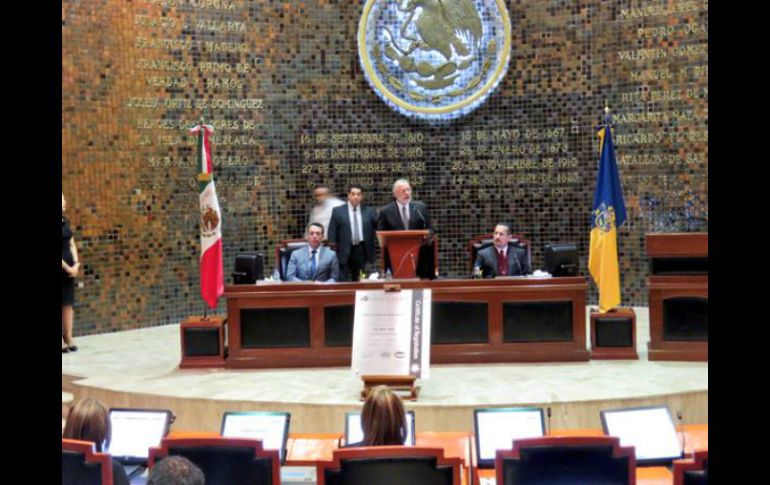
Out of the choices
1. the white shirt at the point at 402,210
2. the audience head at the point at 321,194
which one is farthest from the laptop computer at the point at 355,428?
the audience head at the point at 321,194

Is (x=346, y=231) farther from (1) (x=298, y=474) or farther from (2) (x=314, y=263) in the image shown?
(1) (x=298, y=474)

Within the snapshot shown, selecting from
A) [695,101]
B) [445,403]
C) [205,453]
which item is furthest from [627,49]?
[205,453]

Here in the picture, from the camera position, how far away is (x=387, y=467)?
347 cm

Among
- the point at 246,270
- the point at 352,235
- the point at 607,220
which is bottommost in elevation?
the point at 246,270

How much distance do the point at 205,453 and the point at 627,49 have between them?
30.9 ft

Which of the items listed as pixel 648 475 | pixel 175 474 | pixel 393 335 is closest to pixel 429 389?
pixel 393 335

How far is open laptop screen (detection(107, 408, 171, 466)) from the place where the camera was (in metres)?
4.87

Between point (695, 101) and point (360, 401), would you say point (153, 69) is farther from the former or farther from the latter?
point (695, 101)

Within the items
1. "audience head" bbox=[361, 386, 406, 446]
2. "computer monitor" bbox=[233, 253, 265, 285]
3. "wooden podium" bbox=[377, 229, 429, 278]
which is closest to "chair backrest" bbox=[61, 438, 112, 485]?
"audience head" bbox=[361, 386, 406, 446]

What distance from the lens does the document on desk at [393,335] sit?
7.25m

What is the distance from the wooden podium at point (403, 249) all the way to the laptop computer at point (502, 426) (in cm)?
369

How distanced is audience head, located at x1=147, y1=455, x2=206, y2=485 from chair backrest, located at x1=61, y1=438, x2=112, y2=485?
59 cm

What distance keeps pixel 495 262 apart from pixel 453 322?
2.72 ft

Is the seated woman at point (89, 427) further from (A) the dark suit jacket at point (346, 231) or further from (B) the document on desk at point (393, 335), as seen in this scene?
(A) the dark suit jacket at point (346, 231)
